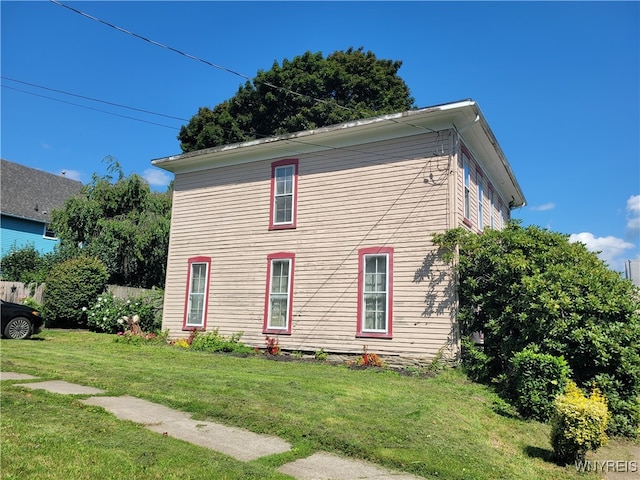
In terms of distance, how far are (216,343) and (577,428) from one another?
10389mm

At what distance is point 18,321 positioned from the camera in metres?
14.1

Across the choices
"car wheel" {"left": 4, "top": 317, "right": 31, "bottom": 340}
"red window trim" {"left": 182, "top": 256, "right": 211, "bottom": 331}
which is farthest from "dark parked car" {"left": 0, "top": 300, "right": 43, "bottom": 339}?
"red window trim" {"left": 182, "top": 256, "right": 211, "bottom": 331}

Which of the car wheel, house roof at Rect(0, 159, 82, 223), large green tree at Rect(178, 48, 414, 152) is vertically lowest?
the car wheel

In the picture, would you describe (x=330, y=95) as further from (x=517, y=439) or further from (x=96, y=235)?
(x=517, y=439)

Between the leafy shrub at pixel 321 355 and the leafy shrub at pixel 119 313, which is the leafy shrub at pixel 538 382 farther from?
the leafy shrub at pixel 119 313

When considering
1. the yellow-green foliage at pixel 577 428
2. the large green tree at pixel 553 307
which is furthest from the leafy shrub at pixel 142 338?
the yellow-green foliage at pixel 577 428

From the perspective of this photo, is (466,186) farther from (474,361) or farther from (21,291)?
(21,291)

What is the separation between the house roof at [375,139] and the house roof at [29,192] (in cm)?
2014

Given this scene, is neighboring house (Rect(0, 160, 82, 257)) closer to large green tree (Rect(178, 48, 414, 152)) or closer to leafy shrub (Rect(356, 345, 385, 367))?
large green tree (Rect(178, 48, 414, 152))

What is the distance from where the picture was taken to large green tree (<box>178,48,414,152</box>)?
94.6 feet

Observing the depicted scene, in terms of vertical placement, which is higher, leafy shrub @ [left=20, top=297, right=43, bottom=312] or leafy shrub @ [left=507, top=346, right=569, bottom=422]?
leafy shrub @ [left=20, top=297, right=43, bottom=312]

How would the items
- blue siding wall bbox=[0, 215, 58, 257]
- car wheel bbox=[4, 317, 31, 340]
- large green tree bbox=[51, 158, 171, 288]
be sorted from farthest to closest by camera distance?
blue siding wall bbox=[0, 215, 58, 257], large green tree bbox=[51, 158, 171, 288], car wheel bbox=[4, 317, 31, 340]

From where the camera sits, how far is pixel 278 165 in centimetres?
1495

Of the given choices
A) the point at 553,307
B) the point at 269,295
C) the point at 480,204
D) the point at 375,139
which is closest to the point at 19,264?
the point at 269,295
